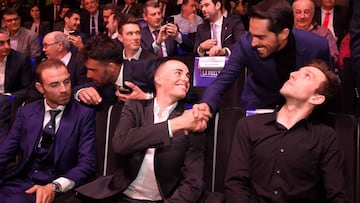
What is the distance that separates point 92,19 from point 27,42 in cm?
111

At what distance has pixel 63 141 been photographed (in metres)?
2.47

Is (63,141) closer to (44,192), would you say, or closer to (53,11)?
(44,192)

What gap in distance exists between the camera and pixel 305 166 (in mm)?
1947

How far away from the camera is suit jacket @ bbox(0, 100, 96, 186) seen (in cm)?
246

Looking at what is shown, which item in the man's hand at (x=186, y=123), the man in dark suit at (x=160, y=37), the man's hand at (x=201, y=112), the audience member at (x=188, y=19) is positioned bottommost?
the man's hand at (x=186, y=123)

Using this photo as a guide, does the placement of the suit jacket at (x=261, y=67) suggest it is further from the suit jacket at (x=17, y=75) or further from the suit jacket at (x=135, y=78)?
the suit jacket at (x=17, y=75)

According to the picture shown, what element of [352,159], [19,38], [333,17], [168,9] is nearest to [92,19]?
[168,9]

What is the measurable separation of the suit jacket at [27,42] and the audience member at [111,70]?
2.92 m

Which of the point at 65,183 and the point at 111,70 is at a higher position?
the point at 111,70

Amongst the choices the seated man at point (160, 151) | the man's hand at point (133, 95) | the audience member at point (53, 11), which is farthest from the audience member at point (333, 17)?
the audience member at point (53, 11)

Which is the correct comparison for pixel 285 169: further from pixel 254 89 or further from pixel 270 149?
pixel 254 89

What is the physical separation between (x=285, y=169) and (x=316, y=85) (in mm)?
363

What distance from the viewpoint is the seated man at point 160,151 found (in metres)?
2.09

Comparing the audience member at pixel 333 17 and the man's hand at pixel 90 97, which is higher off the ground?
the audience member at pixel 333 17
